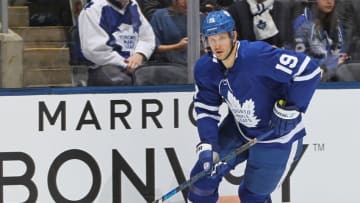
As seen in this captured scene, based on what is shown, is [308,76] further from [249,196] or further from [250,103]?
[249,196]

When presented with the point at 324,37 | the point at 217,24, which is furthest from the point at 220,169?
the point at 324,37

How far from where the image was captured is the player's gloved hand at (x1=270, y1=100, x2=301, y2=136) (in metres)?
4.40

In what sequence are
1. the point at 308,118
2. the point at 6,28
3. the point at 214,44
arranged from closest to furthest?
1. the point at 214,44
2. the point at 6,28
3. the point at 308,118

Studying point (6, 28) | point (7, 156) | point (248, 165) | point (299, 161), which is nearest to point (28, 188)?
point (7, 156)

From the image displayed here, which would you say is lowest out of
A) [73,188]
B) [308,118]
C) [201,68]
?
[73,188]

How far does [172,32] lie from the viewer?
197 inches

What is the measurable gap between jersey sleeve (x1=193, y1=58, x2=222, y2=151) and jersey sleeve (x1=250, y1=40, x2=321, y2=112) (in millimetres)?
247

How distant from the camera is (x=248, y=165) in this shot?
4656 mm

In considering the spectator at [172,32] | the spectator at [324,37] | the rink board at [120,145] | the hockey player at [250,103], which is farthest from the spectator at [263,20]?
the hockey player at [250,103]

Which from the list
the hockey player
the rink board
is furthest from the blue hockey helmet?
the rink board

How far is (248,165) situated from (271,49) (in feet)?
1.85

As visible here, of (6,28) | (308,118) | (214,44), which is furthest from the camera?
(308,118)

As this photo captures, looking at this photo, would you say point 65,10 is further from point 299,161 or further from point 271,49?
point 299,161

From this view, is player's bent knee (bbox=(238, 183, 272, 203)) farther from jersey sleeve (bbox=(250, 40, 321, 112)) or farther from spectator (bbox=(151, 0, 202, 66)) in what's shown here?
spectator (bbox=(151, 0, 202, 66))
